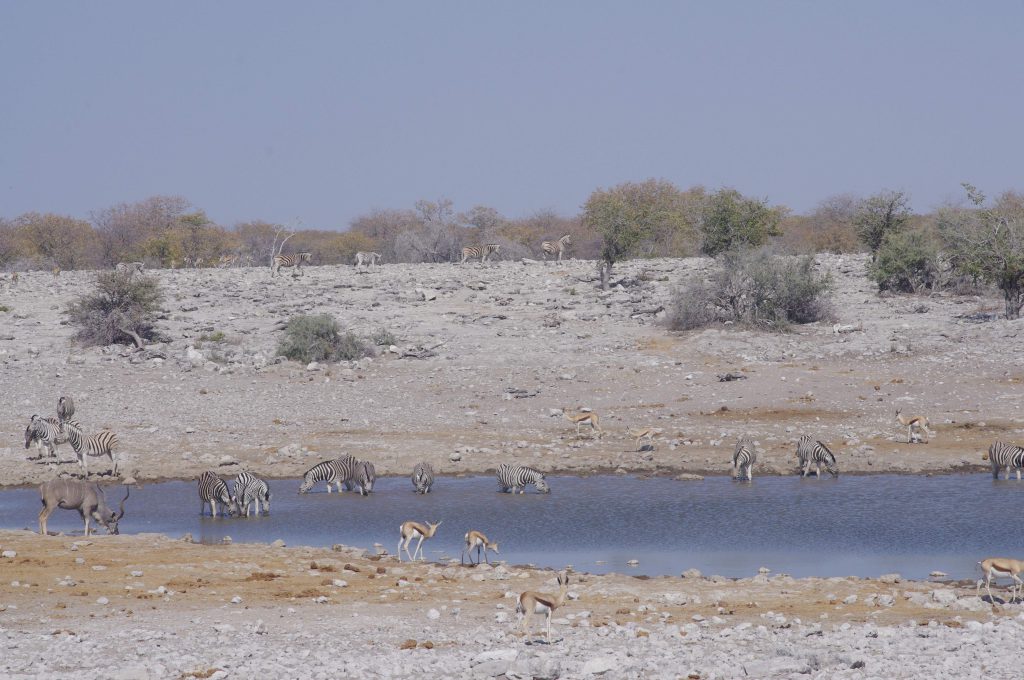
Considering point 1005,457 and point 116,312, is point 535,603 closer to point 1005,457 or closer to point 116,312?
point 1005,457

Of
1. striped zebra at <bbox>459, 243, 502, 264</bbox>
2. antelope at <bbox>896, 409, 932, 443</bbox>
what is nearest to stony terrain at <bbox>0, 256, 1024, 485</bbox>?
antelope at <bbox>896, 409, 932, 443</bbox>

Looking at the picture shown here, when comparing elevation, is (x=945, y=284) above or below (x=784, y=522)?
above

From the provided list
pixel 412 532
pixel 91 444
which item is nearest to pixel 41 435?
pixel 91 444

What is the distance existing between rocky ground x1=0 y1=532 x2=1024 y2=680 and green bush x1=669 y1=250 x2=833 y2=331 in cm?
1771

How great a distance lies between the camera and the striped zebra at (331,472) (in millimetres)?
19766

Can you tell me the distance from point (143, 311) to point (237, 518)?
14.5m

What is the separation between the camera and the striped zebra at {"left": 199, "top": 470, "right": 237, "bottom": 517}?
60.0ft

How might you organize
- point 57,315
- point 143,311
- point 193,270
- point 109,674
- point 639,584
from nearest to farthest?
1. point 109,674
2. point 639,584
3. point 143,311
4. point 57,315
5. point 193,270

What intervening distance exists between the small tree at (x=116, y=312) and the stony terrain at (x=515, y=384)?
24.0 inches

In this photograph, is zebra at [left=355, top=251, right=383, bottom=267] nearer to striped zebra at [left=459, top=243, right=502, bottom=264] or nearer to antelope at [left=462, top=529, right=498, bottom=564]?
striped zebra at [left=459, top=243, right=502, bottom=264]

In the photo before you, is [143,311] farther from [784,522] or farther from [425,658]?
[425,658]

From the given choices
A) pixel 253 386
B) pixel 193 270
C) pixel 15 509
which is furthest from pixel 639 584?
pixel 193 270

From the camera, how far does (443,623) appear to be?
454 inches

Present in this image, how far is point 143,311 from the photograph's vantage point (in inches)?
1243
